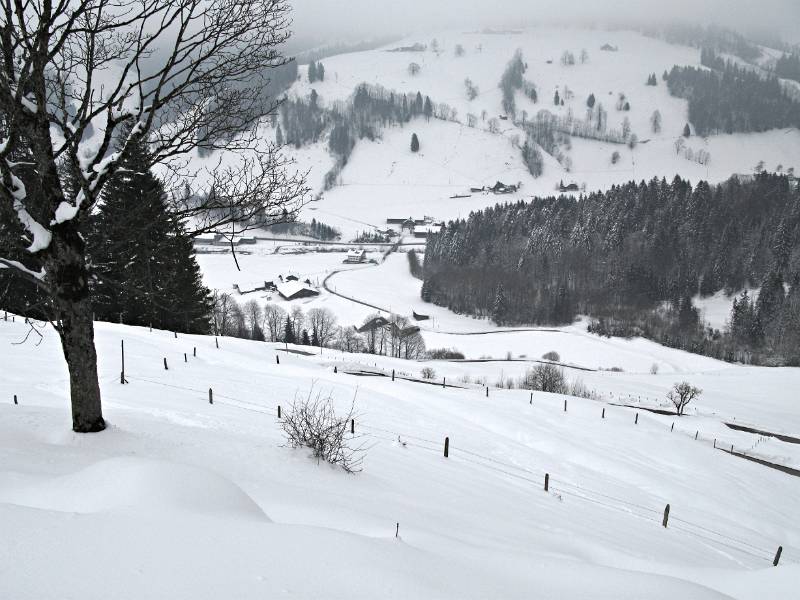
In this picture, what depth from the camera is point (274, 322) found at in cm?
7238

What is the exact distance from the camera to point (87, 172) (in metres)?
5.88

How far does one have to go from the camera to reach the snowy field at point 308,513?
2.93 meters

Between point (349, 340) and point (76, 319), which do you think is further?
point (349, 340)

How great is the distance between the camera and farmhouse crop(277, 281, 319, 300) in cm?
8962

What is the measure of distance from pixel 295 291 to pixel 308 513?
287 feet

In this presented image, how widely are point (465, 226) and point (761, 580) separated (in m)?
122

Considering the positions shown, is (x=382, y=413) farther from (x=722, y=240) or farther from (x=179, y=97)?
(x=722, y=240)

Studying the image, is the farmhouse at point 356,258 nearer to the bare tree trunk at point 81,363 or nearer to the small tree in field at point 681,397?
the small tree in field at point 681,397

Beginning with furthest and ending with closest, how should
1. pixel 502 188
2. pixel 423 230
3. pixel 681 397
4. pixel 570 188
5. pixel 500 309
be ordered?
pixel 502 188 → pixel 570 188 → pixel 423 230 → pixel 500 309 → pixel 681 397

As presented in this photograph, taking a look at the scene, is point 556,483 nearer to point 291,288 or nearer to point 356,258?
point 291,288

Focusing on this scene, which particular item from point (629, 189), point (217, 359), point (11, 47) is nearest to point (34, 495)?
point (11, 47)

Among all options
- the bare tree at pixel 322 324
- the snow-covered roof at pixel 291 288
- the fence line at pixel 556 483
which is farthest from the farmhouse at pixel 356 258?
the fence line at pixel 556 483

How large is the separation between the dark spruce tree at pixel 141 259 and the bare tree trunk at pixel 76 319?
33 cm

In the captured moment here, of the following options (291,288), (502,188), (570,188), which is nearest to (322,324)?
(291,288)
